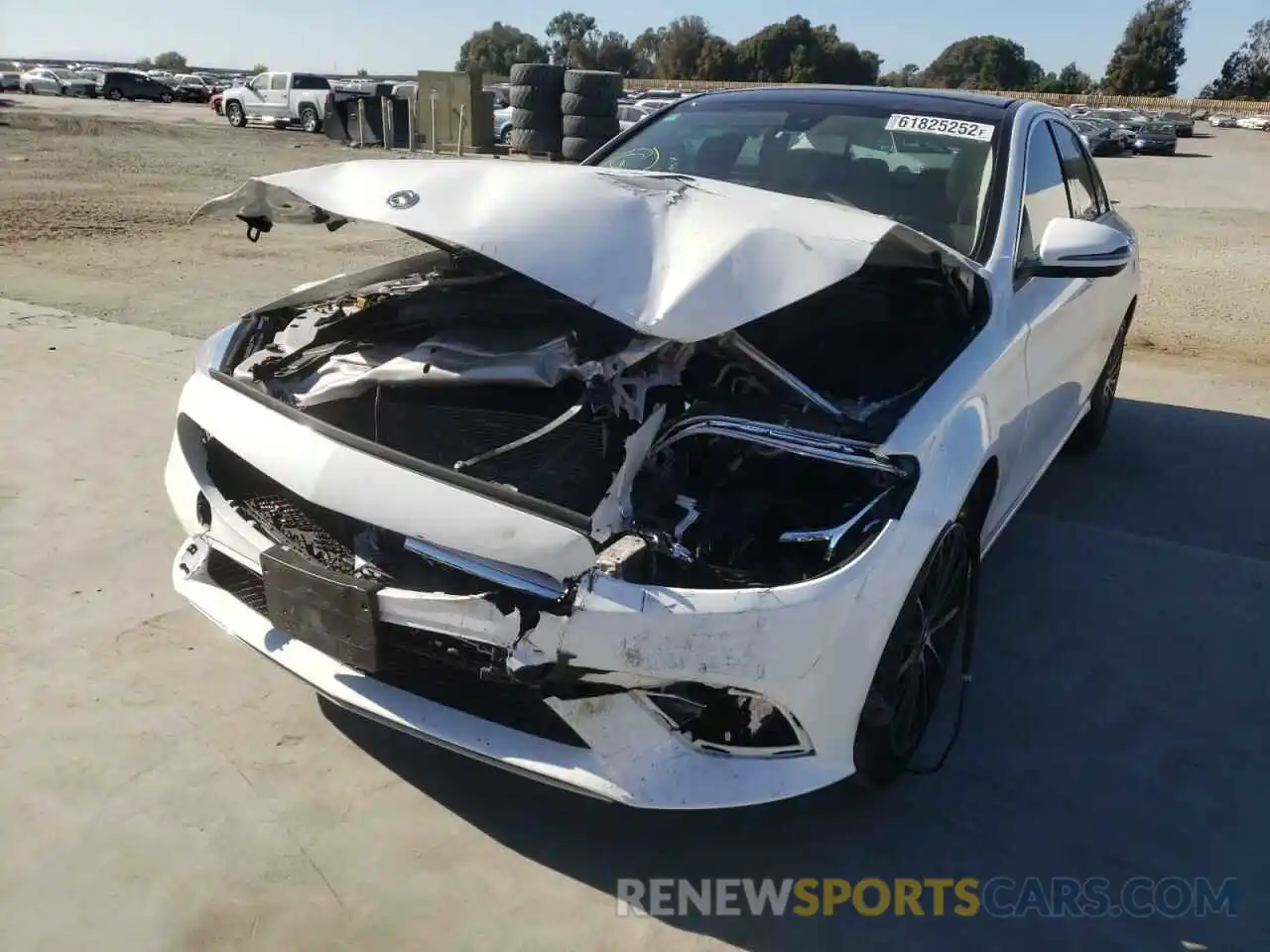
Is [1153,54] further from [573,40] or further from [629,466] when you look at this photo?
[629,466]

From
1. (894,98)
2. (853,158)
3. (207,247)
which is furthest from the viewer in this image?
(207,247)

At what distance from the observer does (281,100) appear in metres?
31.5

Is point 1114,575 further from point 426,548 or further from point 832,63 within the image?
point 832,63

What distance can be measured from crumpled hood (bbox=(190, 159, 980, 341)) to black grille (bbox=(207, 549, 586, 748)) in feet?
2.61

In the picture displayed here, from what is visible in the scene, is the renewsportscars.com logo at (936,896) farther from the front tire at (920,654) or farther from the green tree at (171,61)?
the green tree at (171,61)

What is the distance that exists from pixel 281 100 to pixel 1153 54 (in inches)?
2947

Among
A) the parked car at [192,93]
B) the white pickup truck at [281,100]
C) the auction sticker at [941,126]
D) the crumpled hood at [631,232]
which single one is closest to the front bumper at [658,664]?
the crumpled hood at [631,232]

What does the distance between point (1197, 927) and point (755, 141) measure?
9.51 ft

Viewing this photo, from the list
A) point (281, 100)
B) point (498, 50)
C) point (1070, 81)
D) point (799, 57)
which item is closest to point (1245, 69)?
point (1070, 81)

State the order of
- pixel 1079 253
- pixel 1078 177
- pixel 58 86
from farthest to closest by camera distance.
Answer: pixel 58 86
pixel 1078 177
pixel 1079 253

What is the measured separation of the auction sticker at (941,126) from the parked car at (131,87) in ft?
163

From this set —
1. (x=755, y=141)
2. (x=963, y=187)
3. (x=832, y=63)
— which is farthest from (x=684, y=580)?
(x=832, y=63)

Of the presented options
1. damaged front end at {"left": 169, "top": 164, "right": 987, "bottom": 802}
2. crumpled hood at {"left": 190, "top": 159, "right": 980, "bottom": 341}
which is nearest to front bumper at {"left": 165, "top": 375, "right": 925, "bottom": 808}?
damaged front end at {"left": 169, "top": 164, "right": 987, "bottom": 802}

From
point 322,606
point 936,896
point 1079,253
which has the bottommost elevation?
point 936,896
